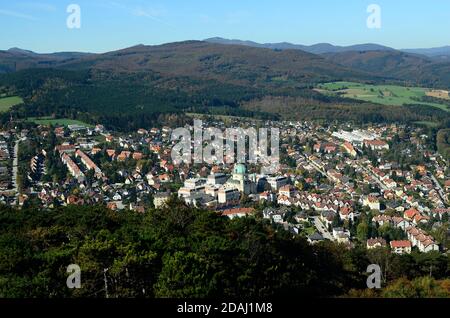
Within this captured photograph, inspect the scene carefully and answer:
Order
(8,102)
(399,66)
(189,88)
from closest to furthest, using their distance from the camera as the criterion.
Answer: (8,102), (189,88), (399,66)

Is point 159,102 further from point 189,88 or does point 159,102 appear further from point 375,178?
point 375,178

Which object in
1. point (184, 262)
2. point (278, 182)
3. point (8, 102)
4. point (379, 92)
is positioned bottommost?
point (278, 182)

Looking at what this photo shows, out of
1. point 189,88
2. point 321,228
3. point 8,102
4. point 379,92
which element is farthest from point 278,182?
point 379,92

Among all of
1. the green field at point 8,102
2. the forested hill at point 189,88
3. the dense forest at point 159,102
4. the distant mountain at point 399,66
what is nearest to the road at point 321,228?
the dense forest at point 159,102

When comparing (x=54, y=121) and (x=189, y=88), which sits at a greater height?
(x=189, y=88)

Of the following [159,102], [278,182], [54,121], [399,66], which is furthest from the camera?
[399,66]
